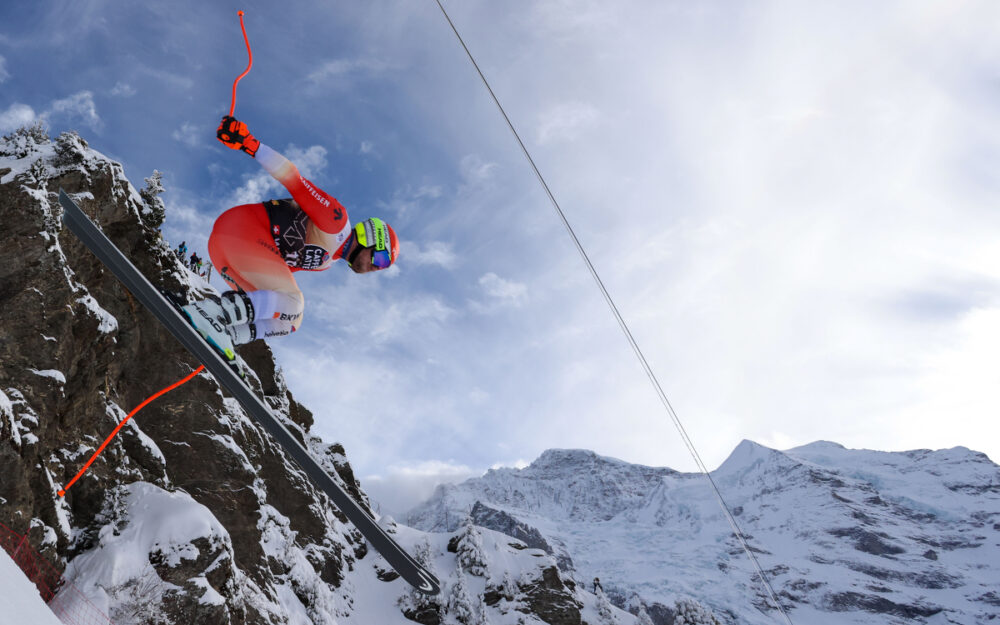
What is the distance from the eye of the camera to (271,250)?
14.8 ft

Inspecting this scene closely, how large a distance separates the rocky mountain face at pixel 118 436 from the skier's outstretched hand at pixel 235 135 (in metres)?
10.00

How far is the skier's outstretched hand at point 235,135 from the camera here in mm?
3922

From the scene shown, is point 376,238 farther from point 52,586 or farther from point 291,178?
point 52,586

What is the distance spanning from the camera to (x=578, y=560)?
115m

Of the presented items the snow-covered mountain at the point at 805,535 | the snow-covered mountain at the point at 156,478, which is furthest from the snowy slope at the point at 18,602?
the snow-covered mountain at the point at 805,535

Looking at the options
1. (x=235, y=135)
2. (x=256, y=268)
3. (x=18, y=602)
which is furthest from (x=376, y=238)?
(x=18, y=602)

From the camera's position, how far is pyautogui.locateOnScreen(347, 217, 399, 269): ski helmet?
4758 mm

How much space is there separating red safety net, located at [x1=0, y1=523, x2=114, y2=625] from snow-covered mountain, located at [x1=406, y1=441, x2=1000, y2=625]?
70.0 metres

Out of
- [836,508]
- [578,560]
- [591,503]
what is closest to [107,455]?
[578,560]

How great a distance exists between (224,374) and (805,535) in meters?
172

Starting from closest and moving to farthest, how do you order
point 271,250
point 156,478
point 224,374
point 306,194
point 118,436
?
1. point 224,374
2. point 306,194
3. point 271,250
4. point 118,436
5. point 156,478

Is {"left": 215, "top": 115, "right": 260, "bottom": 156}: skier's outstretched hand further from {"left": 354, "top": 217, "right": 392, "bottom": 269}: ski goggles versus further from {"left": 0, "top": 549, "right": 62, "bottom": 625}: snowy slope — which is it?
{"left": 0, "top": 549, "right": 62, "bottom": 625}: snowy slope

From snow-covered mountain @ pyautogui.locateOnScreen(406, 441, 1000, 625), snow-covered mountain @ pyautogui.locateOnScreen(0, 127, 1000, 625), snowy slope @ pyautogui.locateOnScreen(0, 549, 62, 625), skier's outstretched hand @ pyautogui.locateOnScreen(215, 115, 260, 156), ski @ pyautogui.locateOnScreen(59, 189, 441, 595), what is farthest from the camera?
snow-covered mountain @ pyautogui.locateOnScreen(406, 441, 1000, 625)

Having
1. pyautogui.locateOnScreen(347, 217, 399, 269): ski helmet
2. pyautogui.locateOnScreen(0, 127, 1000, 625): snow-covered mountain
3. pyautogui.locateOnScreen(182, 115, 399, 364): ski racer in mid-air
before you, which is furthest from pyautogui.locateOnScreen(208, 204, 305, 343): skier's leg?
pyautogui.locateOnScreen(0, 127, 1000, 625): snow-covered mountain
